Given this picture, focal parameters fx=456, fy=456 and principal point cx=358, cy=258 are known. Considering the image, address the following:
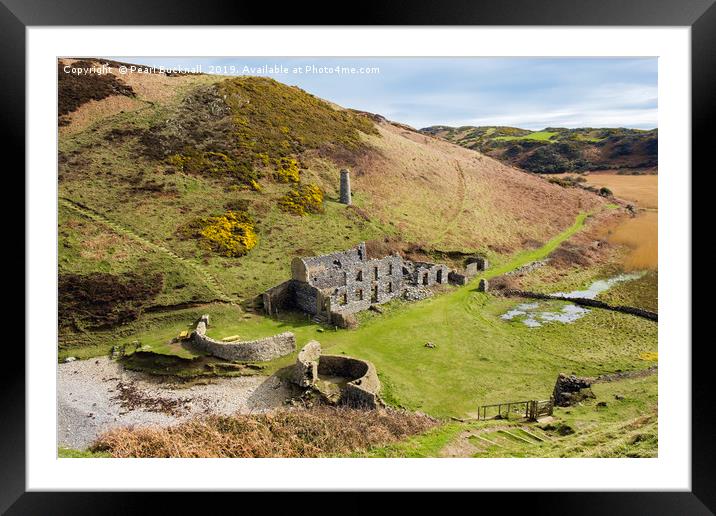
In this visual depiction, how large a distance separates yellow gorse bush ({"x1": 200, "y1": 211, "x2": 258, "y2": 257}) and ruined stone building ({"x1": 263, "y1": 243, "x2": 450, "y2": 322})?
521cm

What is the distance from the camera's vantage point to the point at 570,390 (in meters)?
14.3

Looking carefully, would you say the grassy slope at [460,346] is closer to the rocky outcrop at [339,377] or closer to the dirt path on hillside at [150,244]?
the rocky outcrop at [339,377]

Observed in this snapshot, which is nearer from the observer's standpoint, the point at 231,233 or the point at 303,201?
the point at 231,233

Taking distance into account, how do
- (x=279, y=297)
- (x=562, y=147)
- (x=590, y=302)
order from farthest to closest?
(x=562, y=147) → (x=590, y=302) → (x=279, y=297)

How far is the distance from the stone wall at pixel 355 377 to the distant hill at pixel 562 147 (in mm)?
30760

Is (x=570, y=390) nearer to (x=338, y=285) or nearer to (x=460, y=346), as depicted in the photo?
(x=460, y=346)

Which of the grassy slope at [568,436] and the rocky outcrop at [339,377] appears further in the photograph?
the rocky outcrop at [339,377]

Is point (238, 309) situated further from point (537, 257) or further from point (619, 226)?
point (619, 226)

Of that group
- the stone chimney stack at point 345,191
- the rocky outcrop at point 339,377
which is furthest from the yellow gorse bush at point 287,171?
the rocky outcrop at point 339,377

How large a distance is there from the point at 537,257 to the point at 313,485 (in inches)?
1036
